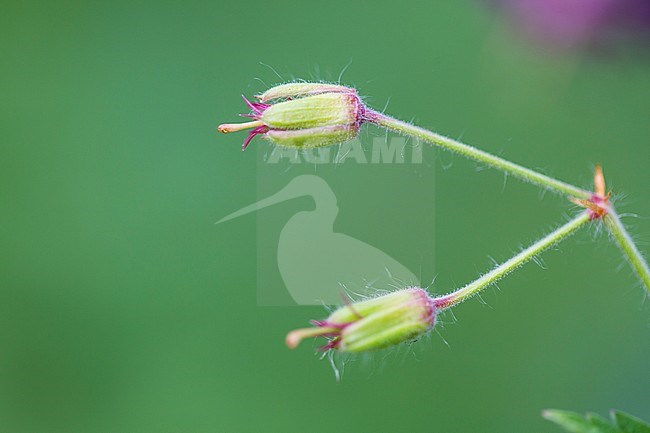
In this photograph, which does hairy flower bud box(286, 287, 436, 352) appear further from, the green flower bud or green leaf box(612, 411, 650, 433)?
the green flower bud

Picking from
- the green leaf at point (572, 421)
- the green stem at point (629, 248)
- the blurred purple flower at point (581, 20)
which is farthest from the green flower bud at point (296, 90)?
the blurred purple flower at point (581, 20)

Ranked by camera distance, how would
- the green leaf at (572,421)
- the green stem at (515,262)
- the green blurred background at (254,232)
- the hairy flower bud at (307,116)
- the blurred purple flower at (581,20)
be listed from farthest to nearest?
the green blurred background at (254,232) < the blurred purple flower at (581,20) < the hairy flower bud at (307,116) < the green stem at (515,262) < the green leaf at (572,421)

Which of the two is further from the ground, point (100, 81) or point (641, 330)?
point (100, 81)

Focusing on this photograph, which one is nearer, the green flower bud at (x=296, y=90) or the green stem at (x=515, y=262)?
the green stem at (x=515, y=262)

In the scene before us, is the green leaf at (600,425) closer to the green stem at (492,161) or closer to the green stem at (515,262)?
the green stem at (515,262)

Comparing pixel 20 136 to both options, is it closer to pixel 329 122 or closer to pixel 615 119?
pixel 329 122

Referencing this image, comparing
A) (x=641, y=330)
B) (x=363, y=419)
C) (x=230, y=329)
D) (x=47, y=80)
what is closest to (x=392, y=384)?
(x=363, y=419)

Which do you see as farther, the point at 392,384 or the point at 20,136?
the point at 20,136
